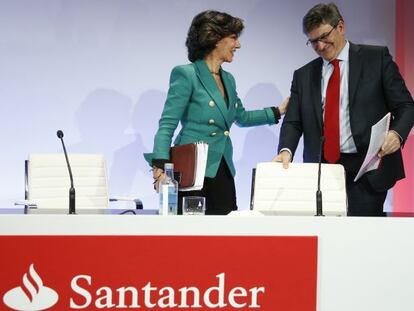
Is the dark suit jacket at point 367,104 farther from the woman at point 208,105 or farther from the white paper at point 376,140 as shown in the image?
the woman at point 208,105

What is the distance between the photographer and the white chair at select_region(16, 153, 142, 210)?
3.98 metres

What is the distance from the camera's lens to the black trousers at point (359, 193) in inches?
142

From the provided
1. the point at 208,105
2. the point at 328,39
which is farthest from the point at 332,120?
the point at 208,105

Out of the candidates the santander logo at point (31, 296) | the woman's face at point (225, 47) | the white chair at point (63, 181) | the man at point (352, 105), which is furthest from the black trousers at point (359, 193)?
the santander logo at point (31, 296)

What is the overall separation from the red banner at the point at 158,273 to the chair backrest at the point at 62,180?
1.79 m

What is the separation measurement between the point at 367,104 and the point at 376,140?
1.64 feet

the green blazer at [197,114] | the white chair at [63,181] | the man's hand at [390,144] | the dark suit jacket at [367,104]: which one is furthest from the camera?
the white chair at [63,181]

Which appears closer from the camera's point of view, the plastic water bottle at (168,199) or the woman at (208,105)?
the plastic water bottle at (168,199)

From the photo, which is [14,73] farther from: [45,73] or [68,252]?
[68,252]

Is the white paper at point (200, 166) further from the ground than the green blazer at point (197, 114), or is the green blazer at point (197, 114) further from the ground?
the green blazer at point (197, 114)

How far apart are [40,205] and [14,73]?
1366 mm

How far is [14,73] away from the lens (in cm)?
495

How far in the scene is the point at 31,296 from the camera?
2174 mm

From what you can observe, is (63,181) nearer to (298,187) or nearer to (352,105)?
(298,187)
